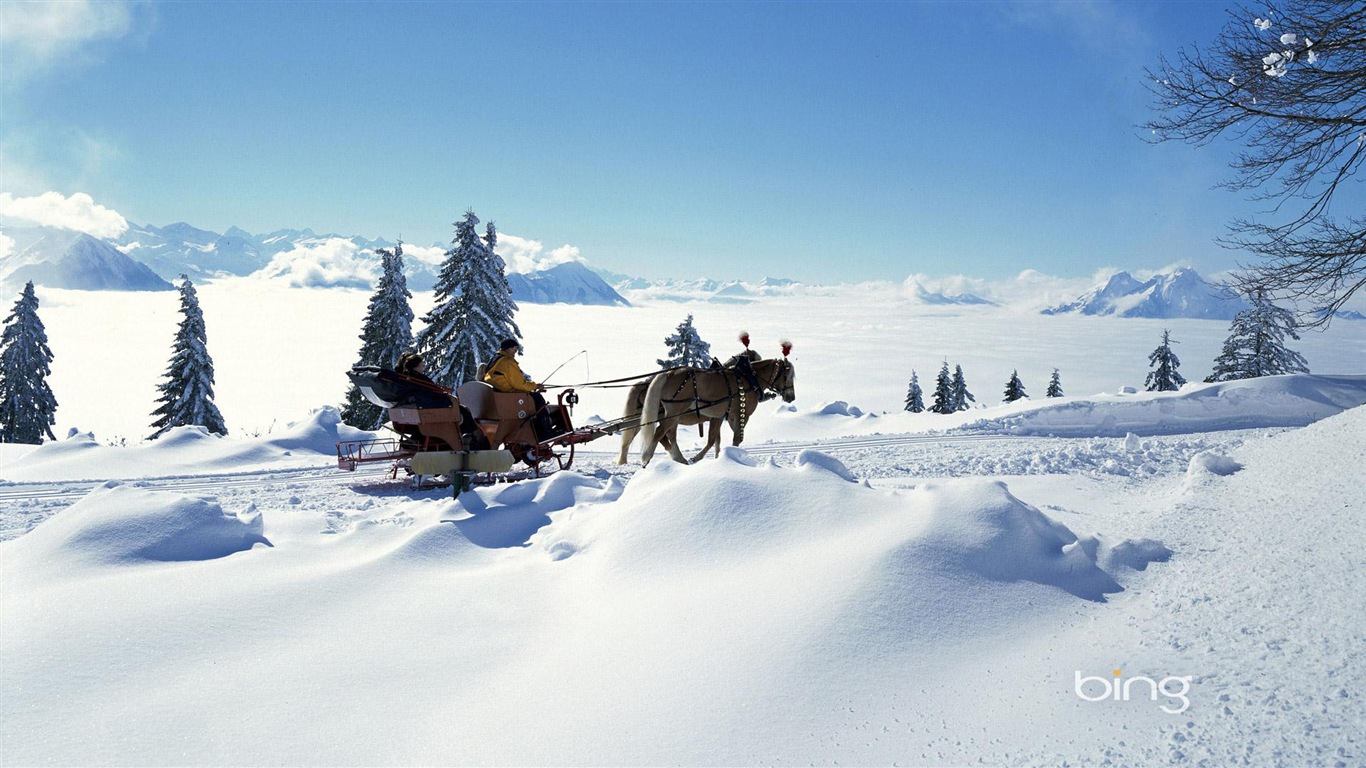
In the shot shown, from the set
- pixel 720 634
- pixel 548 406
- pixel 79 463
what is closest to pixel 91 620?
pixel 720 634

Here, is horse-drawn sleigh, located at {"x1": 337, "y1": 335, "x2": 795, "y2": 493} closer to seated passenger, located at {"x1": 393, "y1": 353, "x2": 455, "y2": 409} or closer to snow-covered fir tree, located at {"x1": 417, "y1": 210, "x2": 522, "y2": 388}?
seated passenger, located at {"x1": 393, "y1": 353, "x2": 455, "y2": 409}

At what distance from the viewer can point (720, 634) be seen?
12.6ft

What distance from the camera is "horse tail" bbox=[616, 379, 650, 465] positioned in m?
11.1

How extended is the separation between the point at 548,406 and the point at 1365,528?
9.26 metres

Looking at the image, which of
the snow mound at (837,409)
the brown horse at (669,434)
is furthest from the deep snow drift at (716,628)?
the snow mound at (837,409)

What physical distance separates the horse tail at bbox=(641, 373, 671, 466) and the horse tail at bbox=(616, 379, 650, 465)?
1.36 ft

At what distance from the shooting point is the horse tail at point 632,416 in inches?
437

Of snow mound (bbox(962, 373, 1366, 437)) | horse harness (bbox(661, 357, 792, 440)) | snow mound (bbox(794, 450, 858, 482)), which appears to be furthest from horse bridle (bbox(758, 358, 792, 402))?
snow mound (bbox(962, 373, 1366, 437))

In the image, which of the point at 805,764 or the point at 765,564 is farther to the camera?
the point at 765,564

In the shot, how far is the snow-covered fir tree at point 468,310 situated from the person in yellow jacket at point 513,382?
47.0 ft

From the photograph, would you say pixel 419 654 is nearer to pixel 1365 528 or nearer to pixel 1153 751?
pixel 1153 751

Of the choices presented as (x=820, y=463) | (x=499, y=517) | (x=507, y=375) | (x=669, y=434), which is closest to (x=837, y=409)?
(x=669, y=434)

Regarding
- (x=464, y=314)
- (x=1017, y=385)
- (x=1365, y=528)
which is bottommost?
(x=1017, y=385)

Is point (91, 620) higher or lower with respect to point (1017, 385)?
higher
